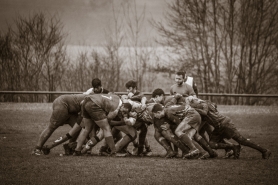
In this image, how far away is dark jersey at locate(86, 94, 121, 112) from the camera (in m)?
9.62

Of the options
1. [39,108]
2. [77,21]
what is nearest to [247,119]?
[39,108]

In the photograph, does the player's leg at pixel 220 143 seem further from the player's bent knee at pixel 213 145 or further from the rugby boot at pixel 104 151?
the rugby boot at pixel 104 151

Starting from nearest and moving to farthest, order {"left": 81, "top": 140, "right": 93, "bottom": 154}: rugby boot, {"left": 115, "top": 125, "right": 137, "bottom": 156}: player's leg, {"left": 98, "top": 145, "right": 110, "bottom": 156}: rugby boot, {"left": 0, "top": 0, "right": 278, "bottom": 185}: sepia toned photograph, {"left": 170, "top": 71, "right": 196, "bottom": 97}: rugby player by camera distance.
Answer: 1. {"left": 81, "top": 140, "right": 93, "bottom": 154}: rugby boot
2. {"left": 115, "top": 125, "right": 137, "bottom": 156}: player's leg
3. {"left": 98, "top": 145, "right": 110, "bottom": 156}: rugby boot
4. {"left": 170, "top": 71, "right": 196, "bottom": 97}: rugby player
5. {"left": 0, "top": 0, "right": 278, "bottom": 185}: sepia toned photograph

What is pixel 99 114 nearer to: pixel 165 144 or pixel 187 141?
pixel 165 144

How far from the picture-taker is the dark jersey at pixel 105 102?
962 centimetres

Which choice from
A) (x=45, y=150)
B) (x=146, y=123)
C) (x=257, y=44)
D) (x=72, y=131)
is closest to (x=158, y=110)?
(x=146, y=123)

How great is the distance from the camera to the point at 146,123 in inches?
396

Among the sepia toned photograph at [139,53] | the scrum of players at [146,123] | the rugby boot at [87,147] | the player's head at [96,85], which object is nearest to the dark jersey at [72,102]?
the scrum of players at [146,123]

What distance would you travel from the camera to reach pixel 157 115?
9.71 metres

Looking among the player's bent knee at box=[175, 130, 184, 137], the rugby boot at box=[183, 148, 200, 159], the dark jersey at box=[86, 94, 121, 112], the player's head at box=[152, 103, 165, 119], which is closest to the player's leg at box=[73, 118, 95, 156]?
the dark jersey at box=[86, 94, 121, 112]

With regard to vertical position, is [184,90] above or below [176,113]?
above

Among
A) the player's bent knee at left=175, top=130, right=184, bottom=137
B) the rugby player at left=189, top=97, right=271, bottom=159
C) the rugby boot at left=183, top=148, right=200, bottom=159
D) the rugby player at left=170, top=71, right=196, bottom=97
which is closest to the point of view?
the rugby boot at left=183, top=148, right=200, bottom=159

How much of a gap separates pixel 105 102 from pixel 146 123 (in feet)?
3.44

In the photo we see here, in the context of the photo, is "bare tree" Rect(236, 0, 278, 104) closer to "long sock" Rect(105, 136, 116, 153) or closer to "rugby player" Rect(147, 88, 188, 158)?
"rugby player" Rect(147, 88, 188, 158)
